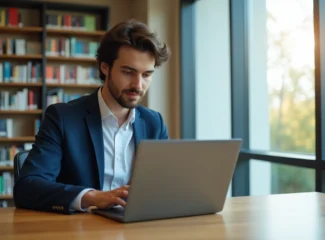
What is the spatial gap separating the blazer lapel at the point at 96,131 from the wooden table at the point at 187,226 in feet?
1.15

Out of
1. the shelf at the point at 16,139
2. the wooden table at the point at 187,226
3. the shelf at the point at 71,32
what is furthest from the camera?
the shelf at the point at 71,32

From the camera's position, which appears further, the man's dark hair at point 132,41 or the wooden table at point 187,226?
the man's dark hair at point 132,41

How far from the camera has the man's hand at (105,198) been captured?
1328mm

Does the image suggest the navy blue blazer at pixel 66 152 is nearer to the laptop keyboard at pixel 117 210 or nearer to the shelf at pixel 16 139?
the laptop keyboard at pixel 117 210

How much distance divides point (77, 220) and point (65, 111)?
588 millimetres

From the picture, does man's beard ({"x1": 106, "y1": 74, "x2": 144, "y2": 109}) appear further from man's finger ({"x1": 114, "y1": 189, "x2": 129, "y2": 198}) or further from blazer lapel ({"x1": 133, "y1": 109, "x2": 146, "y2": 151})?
man's finger ({"x1": 114, "y1": 189, "x2": 129, "y2": 198})

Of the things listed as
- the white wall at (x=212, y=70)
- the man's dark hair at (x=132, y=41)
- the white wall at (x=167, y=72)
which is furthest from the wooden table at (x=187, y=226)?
the white wall at (x=167, y=72)

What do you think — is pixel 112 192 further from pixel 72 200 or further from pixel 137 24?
pixel 137 24

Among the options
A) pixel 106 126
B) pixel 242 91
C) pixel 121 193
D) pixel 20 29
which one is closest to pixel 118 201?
pixel 121 193

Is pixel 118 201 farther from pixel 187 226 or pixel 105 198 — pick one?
pixel 187 226

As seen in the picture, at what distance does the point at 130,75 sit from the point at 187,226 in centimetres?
75

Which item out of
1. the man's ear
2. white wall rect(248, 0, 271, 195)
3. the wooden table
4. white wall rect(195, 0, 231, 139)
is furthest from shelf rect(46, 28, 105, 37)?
the wooden table

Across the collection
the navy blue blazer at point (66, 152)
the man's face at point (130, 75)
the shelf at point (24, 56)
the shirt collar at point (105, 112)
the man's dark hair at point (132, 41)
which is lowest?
the navy blue blazer at point (66, 152)

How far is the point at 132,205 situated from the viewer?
48.2 inches
